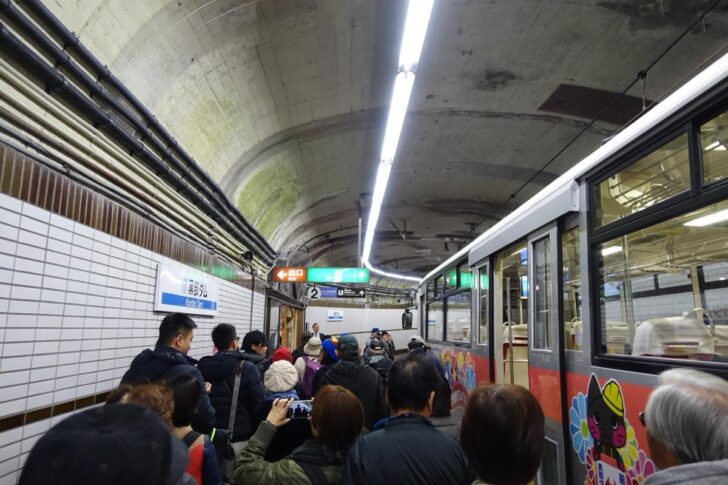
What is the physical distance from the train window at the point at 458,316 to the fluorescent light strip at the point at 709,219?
395 centimetres

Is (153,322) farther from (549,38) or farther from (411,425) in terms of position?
(549,38)

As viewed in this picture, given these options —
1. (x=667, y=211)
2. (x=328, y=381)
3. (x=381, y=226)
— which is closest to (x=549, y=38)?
(x=667, y=211)

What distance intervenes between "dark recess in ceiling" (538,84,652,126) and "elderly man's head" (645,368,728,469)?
7.05 m

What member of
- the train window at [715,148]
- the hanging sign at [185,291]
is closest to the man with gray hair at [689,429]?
the train window at [715,148]

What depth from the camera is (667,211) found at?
2.56 meters

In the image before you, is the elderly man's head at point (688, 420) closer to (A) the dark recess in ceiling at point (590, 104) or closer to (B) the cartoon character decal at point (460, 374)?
(B) the cartoon character decal at point (460, 374)

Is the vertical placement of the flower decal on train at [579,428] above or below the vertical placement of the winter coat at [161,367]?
below

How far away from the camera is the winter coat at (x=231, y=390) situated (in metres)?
3.71

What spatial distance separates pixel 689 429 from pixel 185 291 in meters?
5.93

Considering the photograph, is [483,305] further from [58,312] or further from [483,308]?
[58,312]

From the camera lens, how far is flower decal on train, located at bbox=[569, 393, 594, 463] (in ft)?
9.95

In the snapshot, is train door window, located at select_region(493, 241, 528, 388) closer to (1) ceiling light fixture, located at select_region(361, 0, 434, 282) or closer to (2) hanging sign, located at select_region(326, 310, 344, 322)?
(1) ceiling light fixture, located at select_region(361, 0, 434, 282)

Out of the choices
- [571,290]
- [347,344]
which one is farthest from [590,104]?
[347,344]

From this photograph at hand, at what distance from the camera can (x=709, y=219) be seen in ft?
7.91
